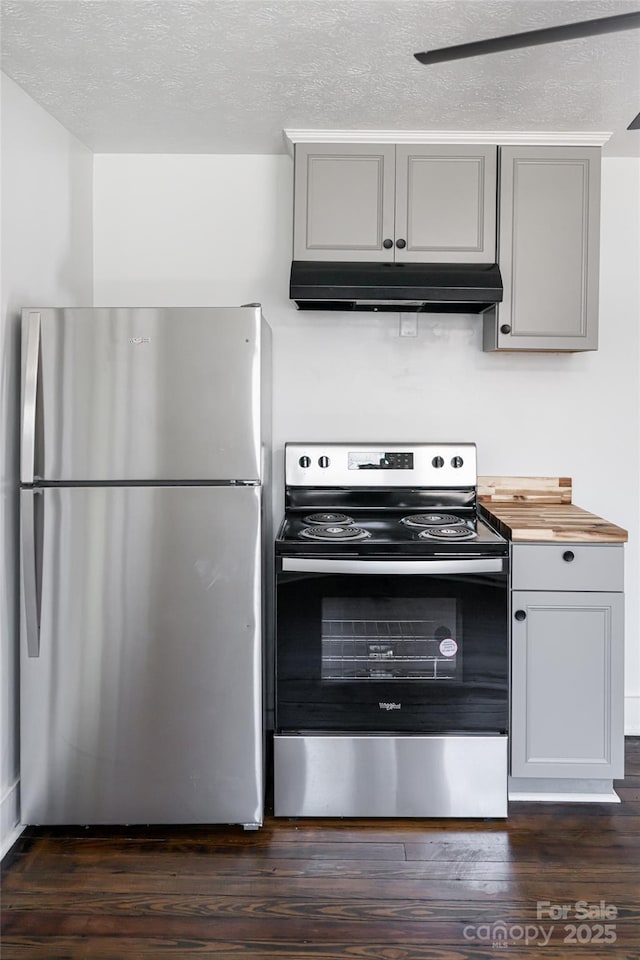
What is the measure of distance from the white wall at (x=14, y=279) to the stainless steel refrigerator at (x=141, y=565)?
65 mm

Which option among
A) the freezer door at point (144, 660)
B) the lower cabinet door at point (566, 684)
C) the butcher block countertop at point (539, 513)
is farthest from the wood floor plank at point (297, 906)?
the butcher block countertop at point (539, 513)

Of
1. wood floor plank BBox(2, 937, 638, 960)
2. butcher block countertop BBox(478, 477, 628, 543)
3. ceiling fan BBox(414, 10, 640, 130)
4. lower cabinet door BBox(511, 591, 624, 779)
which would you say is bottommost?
wood floor plank BBox(2, 937, 638, 960)

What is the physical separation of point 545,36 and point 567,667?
1.87m

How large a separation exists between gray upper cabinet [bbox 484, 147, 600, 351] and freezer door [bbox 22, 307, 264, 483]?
1.07 meters

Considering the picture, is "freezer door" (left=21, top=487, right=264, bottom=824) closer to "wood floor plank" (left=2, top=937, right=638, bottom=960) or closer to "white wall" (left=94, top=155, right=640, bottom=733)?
"wood floor plank" (left=2, top=937, right=638, bottom=960)

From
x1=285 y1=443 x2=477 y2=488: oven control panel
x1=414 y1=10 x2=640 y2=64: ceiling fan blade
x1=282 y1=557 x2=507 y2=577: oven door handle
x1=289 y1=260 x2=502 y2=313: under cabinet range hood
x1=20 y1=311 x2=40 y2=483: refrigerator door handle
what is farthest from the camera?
x1=285 y1=443 x2=477 y2=488: oven control panel

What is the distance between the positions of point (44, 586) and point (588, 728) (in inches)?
72.0

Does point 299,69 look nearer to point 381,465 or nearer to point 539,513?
point 381,465

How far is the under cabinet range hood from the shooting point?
273 cm

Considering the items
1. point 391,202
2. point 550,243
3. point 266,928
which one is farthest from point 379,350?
point 266,928

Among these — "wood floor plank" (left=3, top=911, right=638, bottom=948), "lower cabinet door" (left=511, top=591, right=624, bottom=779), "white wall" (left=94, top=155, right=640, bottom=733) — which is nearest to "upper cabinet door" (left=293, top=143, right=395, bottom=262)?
"white wall" (left=94, top=155, right=640, bottom=733)

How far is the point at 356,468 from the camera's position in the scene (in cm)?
304

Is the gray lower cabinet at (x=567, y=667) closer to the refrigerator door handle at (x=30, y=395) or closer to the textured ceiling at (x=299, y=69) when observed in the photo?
the textured ceiling at (x=299, y=69)

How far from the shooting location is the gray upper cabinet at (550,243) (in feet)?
9.27
